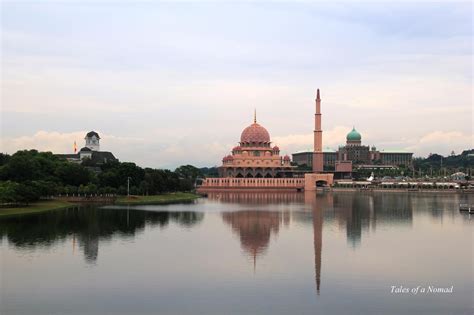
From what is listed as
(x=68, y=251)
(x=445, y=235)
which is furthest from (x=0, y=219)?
(x=445, y=235)

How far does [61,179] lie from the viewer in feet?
226

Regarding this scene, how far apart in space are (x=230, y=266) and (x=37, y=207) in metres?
31.2

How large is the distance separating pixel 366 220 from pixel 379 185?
80388 mm

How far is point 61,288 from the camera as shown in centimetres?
2275

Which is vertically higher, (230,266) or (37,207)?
(37,207)

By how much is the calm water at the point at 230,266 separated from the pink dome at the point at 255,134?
8571 cm

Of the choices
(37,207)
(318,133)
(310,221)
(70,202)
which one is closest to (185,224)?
(310,221)

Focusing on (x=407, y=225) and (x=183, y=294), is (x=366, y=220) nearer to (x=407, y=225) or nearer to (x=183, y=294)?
(x=407, y=225)

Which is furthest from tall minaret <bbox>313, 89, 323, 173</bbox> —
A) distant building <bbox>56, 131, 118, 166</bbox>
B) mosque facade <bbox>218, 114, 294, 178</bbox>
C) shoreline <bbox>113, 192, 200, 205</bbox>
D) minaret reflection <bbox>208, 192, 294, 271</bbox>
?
minaret reflection <bbox>208, 192, 294, 271</bbox>

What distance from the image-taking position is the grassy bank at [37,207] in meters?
48.5

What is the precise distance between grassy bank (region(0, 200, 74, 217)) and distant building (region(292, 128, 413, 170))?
116581 mm

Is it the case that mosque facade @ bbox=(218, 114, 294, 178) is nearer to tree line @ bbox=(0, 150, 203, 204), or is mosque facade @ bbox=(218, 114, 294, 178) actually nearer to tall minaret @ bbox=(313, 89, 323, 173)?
tall minaret @ bbox=(313, 89, 323, 173)

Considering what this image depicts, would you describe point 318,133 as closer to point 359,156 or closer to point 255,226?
point 359,156

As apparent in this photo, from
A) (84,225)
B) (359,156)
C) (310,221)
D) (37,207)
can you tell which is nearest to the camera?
(84,225)
